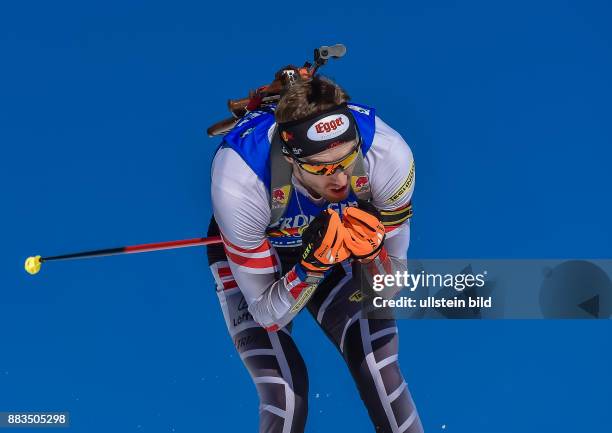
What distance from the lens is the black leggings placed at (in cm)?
345

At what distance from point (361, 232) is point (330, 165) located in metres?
0.24

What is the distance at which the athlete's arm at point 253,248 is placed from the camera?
3.20 metres

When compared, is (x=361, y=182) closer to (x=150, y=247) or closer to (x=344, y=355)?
(x=344, y=355)

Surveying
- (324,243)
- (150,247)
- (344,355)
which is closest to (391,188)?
(324,243)

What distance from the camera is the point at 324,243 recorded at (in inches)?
126

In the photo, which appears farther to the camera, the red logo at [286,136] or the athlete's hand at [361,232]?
the athlete's hand at [361,232]

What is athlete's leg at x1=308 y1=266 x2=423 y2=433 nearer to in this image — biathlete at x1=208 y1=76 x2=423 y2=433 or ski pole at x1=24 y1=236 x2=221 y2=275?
biathlete at x1=208 y1=76 x2=423 y2=433

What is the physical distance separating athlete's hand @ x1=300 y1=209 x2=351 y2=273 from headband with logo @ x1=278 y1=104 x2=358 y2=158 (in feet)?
0.77

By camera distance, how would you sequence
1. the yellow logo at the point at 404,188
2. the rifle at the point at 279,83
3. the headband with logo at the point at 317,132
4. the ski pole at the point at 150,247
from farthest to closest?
the ski pole at the point at 150,247
the rifle at the point at 279,83
the yellow logo at the point at 404,188
the headband with logo at the point at 317,132

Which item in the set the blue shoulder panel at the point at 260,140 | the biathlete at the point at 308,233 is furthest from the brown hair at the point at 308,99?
the blue shoulder panel at the point at 260,140

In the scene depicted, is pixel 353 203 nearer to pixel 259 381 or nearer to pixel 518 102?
pixel 259 381

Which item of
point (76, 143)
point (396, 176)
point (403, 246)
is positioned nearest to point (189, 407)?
point (76, 143)

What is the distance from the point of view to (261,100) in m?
3.51

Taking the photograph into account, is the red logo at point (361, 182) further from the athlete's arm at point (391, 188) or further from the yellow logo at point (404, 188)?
the yellow logo at point (404, 188)
